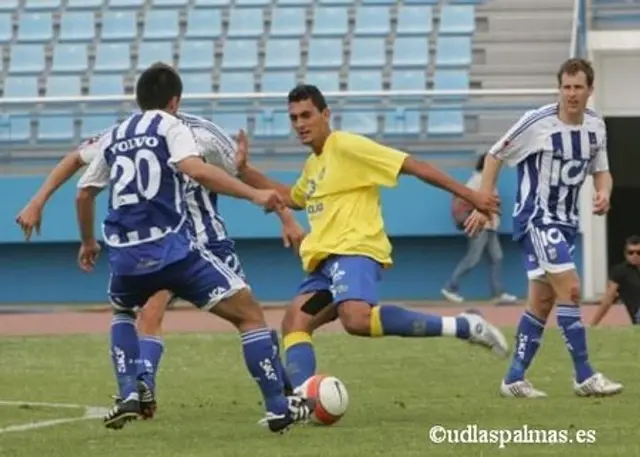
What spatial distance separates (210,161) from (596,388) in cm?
271

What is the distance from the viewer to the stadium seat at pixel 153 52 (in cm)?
2691

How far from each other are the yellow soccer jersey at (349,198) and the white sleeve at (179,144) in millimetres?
1277

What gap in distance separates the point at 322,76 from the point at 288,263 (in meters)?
2.73

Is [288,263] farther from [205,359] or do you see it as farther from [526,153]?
[526,153]

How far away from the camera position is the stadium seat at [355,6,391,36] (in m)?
26.8

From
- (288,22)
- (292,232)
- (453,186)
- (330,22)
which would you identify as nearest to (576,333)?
(453,186)

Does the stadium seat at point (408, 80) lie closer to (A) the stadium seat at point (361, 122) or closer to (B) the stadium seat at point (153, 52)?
(A) the stadium seat at point (361, 122)

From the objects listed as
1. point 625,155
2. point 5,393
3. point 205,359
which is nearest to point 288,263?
point 625,155

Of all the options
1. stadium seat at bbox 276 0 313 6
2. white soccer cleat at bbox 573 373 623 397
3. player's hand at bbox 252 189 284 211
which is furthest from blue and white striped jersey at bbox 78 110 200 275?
stadium seat at bbox 276 0 313 6

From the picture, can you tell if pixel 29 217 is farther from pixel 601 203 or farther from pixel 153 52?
pixel 153 52

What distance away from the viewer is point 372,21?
88.6 feet

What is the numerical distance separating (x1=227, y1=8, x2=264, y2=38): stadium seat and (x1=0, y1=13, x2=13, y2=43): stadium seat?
3.30 m

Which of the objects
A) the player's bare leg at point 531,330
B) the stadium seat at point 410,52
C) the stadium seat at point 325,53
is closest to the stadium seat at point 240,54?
the stadium seat at point 325,53

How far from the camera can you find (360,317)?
32.3 ft
